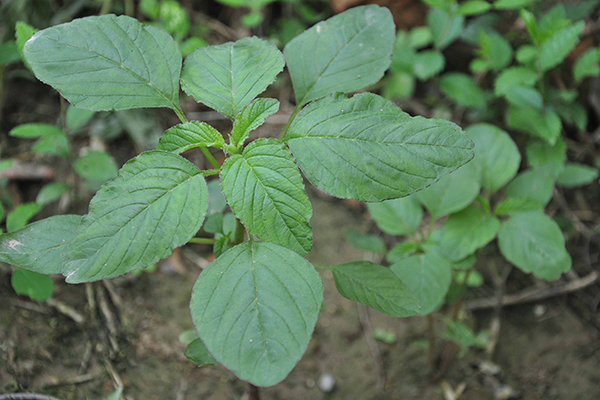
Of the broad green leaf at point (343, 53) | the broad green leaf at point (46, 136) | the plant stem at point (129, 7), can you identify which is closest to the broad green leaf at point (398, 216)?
the broad green leaf at point (343, 53)

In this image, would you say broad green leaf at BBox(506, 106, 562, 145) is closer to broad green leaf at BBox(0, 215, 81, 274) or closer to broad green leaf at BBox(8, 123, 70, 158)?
broad green leaf at BBox(0, 215, 81, 274)

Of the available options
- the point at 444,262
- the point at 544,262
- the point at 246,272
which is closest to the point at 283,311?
the point at 246,272

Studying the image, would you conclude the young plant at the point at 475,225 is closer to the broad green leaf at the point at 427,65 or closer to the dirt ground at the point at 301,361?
the dirt ground at the point at 301,361

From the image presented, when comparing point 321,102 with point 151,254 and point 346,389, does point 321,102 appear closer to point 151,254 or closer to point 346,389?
point 151,254

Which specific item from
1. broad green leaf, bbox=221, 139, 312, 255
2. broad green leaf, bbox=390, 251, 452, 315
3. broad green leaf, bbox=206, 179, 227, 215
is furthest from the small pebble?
broad green leaf, bbox=221, 139, 312, 255

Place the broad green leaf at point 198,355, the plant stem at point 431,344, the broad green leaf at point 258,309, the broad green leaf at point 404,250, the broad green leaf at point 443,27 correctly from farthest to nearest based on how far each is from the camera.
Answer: the broad green leaf at point 443,27
the plant stem at point 431,344
the broad green leaf at point 404,250
the broad green leaf at point 198,355
the broad green leaf at point 258,309

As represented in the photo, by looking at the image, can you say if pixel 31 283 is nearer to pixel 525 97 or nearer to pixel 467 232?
pixel 467 232

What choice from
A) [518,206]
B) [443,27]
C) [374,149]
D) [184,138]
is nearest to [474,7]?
[443,27]
